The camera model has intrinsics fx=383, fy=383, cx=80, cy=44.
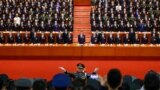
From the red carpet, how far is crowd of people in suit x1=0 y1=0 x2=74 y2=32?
2.01m

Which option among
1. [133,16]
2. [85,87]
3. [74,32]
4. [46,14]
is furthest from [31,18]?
[85,87]

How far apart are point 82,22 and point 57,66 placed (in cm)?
362

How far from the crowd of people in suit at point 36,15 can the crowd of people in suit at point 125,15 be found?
112 cm

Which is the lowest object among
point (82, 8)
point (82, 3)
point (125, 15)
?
point (125, 15)

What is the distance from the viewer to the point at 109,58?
13.7 m

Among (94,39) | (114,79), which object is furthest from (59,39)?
(114,79)

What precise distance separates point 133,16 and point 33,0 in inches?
170

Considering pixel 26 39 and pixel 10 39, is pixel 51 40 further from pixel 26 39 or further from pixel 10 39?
pixel 10 39

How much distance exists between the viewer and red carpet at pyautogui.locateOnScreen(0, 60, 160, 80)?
41.9 ft

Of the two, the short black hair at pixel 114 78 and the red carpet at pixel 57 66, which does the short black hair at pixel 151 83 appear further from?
the red carpet at pixel 57 66

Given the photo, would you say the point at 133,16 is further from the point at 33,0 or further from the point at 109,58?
the point at 33,0

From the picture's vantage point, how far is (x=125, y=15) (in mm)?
15328

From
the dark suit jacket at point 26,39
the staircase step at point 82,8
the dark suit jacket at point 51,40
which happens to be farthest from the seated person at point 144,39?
the dark suit jacket at point 26,39

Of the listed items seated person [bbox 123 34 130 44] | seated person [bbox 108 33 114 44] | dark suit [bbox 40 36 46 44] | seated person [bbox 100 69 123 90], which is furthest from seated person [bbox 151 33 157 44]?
seated person [bbox 100 69 123 90]
